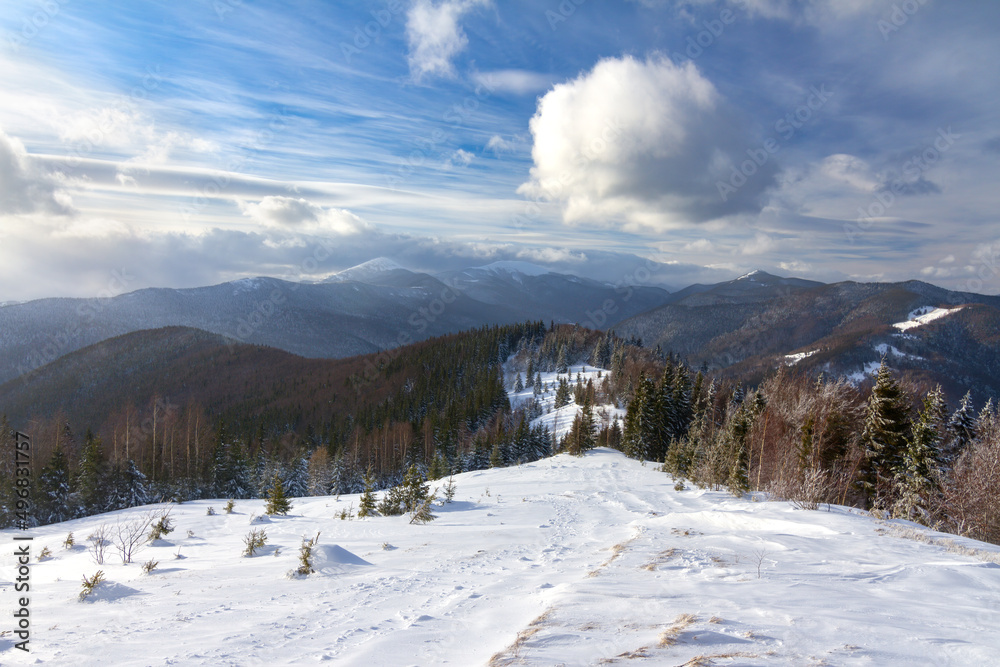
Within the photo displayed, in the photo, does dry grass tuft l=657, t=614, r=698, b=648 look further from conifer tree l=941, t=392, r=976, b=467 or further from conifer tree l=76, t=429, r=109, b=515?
conifer tree l=76, t=429, r=109, b=515

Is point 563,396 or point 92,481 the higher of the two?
point 563,396

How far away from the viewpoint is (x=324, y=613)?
6648mm

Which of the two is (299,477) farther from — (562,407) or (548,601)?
(548,601)

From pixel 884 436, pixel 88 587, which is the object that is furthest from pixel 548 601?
pixel 884 436

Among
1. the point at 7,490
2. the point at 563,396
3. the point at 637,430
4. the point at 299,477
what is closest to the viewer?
the point at 7,490

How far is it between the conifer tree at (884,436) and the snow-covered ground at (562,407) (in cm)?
3397

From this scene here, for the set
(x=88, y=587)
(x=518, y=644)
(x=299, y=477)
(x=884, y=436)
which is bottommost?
(x=299, y=477)

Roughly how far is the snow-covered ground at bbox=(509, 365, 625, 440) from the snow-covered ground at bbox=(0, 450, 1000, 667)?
161ft

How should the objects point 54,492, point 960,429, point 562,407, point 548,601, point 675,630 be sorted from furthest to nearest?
1. point 562,407
2. point 54,492
3. point 960,429
4. point 548,601
5. point 675,630

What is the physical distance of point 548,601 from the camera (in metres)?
6.42

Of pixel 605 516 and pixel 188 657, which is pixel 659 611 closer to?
pixel 188 657

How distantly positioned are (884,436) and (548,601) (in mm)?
29185

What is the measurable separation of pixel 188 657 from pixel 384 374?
124 metres

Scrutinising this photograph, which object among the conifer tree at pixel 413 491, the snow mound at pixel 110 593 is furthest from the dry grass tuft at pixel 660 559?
the conifer tree at pixel 413 491
